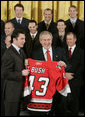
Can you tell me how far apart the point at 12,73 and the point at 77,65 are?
3.63ft

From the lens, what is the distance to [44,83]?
3389mm

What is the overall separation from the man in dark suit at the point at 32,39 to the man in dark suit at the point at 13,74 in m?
0.67

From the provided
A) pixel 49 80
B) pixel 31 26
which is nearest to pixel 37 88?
pixel 49 80

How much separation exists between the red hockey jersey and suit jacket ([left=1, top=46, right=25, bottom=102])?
0.21m

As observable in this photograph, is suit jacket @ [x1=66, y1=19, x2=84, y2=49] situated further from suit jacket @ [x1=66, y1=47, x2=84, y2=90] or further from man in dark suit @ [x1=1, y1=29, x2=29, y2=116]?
man in dark suit @ [x1=1, y1=29, x2=29, y2=116]

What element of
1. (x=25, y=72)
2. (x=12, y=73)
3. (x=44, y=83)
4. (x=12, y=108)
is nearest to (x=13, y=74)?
(x=12, y=73)

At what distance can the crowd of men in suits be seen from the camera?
310 cm

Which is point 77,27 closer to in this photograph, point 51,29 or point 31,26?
point 51,29

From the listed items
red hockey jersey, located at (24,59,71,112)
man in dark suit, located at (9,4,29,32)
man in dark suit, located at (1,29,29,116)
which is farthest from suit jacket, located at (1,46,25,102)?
man in dark suit, located at (9,4,29,32)

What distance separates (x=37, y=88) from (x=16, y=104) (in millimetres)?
371

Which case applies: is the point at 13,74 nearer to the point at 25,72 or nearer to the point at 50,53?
the point at 25,72

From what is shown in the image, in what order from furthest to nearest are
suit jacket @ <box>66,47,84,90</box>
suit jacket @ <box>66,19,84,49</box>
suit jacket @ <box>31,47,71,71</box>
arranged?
suit jacket @ <box>66,19,84,49</box>, suit jacket @ <box>66,47,84,90</box>, suit jacket @ <box>31,47,71,71</box>

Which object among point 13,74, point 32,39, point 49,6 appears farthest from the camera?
point 49,6

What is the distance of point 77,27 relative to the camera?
434 cm
